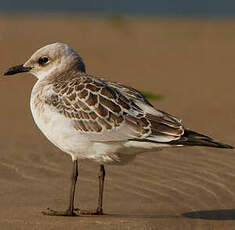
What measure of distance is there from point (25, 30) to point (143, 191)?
639 inches

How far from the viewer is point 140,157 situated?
30.4 feet

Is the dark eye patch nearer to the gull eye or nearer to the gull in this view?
the gull eye

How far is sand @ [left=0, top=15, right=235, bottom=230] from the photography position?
6.94m

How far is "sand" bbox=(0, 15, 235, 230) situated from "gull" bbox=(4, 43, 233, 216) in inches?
21.0

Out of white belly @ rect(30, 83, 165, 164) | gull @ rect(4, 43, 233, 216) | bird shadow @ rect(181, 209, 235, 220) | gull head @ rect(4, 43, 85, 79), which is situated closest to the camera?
gull @ rect(4, 43, 233, 216)

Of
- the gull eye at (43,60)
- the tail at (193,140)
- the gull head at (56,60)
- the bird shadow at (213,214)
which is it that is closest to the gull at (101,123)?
the tail at (193,140)

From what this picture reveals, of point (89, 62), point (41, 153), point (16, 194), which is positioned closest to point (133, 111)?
point (16, 194)

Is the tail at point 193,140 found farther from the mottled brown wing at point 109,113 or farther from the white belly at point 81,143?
the white belly at point 81,143

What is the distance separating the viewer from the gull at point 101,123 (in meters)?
6.61

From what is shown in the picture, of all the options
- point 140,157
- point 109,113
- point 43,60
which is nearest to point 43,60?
point 43,60

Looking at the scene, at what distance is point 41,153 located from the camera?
966cm

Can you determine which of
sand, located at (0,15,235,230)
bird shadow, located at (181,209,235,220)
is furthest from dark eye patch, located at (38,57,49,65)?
bird shadow, located at (181,209,235,220)

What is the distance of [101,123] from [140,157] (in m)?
2.58

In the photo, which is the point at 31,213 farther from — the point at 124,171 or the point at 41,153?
the point at 41,153
